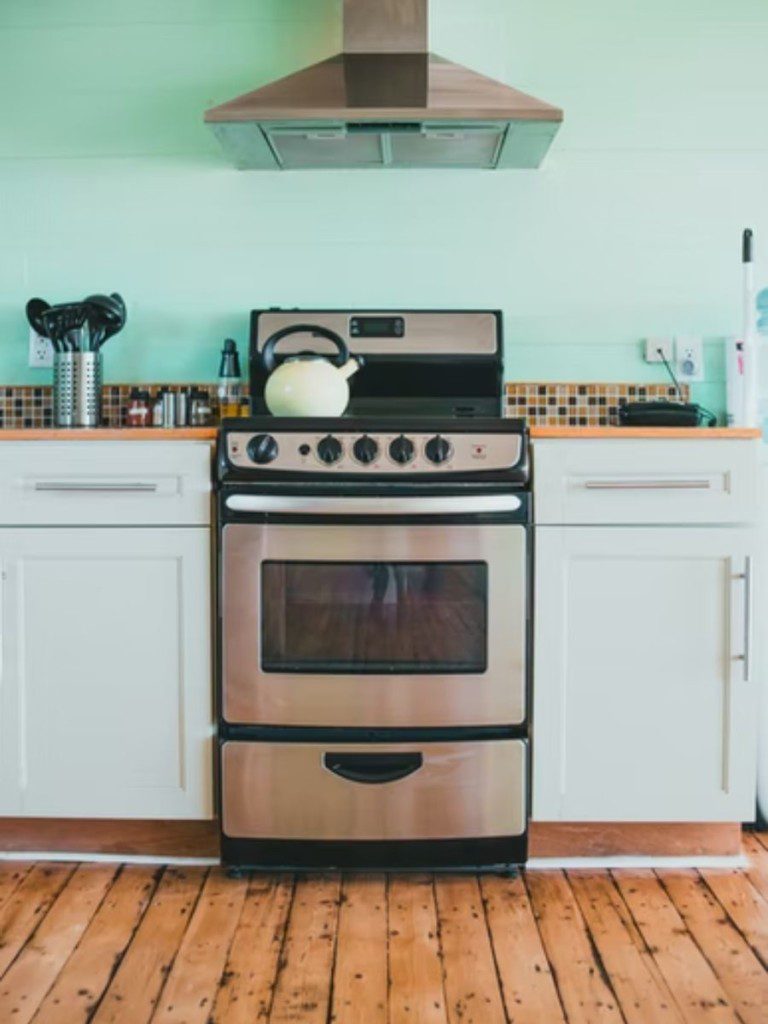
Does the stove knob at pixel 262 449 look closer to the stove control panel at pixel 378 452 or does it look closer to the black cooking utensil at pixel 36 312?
the stove control panel at pixel 378 452

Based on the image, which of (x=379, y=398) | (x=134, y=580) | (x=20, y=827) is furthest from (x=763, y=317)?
(x=20, y=827)

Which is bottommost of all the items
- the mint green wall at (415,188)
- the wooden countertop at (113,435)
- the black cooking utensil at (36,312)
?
the wooden countertop at (113,435)

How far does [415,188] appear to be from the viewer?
2809mm

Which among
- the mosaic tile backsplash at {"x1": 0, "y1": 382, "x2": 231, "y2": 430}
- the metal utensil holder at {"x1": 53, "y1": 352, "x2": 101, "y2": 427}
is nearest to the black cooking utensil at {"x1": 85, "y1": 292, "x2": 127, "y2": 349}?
the metal utensil holder at {"x1": 53, "y1": 352, "x2": 101, "y2": 427}

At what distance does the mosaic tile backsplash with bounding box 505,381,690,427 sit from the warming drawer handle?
1048 mm

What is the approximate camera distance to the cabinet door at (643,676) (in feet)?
7.22

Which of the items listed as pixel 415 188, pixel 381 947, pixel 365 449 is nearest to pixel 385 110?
pixel 415 188

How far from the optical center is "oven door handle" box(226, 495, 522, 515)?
2141 mm

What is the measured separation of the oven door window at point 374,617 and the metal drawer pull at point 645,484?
291 mm

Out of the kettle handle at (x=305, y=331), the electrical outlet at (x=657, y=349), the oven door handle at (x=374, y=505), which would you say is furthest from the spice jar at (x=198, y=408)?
the electrical outlet at (x=657, y=349)

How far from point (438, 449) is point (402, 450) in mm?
73

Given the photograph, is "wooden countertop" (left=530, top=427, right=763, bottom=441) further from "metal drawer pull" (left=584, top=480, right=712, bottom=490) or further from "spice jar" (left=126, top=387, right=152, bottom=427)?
"spice jar" (left=126, top=387, right=152, bottom=427)

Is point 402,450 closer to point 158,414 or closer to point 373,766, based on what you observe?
point 373,766

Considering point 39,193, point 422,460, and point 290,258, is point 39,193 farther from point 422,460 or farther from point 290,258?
point 422,460
